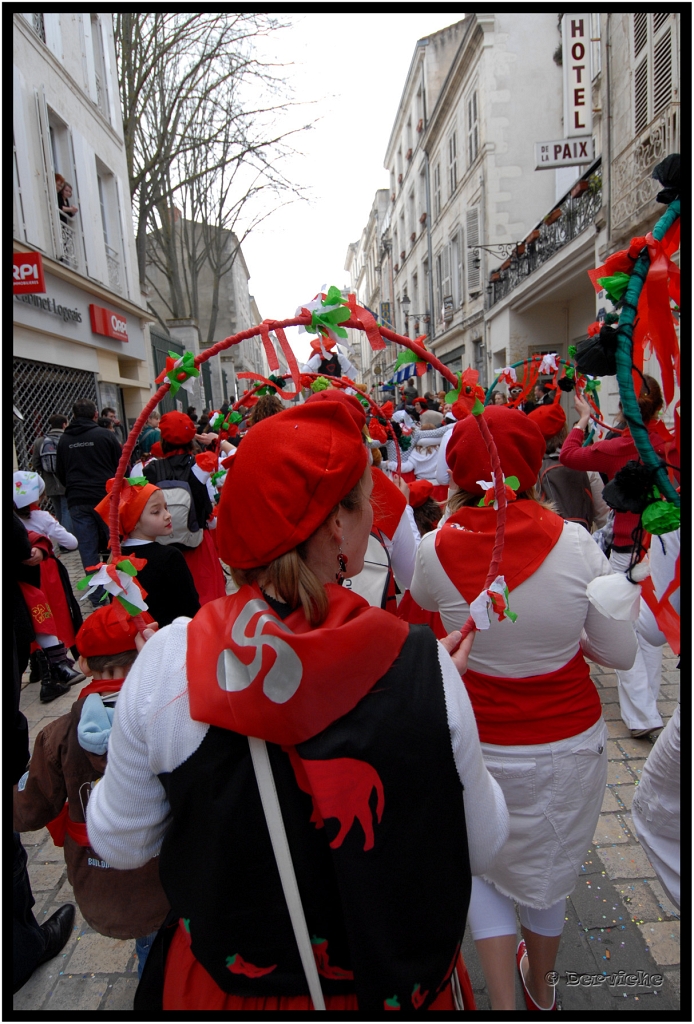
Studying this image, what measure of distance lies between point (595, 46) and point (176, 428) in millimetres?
12286

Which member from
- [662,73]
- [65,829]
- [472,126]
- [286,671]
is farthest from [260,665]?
[472,126]

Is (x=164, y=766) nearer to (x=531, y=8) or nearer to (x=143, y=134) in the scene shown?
(x=531, y=8)

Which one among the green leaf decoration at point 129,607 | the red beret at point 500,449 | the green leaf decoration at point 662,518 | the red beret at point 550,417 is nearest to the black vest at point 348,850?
the green leaf decoration at point 662,518

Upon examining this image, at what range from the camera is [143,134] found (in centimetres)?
1764

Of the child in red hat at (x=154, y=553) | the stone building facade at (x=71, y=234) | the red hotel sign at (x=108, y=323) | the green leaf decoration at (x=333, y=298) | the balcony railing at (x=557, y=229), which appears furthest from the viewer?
the red hotel sign at (x=108, y=323)

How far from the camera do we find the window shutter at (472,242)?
57.4ft

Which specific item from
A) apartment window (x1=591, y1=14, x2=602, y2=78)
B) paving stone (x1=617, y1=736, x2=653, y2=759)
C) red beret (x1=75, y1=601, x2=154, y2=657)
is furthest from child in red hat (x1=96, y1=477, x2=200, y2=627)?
apartment window (x1=591, y1=14, x2=602, y2=78)

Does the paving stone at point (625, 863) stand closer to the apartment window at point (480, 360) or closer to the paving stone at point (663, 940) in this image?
the paving stone at point (663, 940)

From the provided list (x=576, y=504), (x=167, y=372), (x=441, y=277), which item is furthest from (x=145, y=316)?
(x=167, y=372)

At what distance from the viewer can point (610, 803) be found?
2967mm

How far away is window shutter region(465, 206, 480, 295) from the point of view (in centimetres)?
1748

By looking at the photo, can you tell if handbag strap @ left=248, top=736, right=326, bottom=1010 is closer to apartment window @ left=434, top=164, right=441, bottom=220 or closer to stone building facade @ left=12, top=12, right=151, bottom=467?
stone building facade @ left=12, top=12, right=151, bottom=467

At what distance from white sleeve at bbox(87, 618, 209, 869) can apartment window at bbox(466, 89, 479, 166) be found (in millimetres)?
19450

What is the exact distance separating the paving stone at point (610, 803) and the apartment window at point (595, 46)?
12482 millimetres
